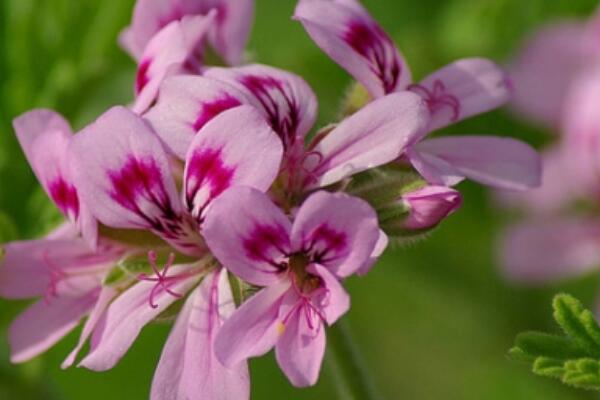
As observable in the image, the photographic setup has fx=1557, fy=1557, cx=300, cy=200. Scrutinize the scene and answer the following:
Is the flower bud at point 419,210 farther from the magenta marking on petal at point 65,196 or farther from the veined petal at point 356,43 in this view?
the magenta marking on petal at point 65,196

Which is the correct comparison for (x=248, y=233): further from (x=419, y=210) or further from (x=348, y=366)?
(x=348, y=366)

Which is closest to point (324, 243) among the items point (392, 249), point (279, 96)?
point (279, 96)

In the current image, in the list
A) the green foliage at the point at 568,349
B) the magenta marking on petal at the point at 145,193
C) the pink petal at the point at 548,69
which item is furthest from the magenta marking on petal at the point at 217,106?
the pink petal at the point at 548,69

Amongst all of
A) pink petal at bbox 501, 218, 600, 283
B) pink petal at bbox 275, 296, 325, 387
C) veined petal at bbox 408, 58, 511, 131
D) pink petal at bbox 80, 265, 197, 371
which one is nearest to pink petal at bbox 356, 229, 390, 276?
pink petal at bbox 275, 296, 325, 387

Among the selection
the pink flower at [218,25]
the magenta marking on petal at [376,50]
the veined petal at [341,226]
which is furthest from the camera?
the pink flower at [218,25]

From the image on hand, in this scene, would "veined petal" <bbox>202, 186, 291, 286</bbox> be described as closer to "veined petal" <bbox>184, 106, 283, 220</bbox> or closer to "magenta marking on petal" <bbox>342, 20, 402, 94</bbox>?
"veined petal" <bbox>184, 106, 283, 220</bbox>

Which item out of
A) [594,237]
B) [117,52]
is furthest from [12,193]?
[594,237]

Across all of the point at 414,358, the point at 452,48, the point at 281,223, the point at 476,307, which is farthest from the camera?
the point at 414,358

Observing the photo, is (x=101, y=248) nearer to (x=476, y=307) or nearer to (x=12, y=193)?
(x=12, y=193)
